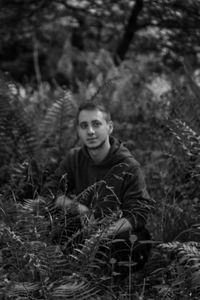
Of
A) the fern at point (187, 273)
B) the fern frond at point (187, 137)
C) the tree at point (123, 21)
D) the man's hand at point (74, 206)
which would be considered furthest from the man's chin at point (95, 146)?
the tree at point (123, 21)

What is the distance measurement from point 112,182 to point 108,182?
1.1 inches

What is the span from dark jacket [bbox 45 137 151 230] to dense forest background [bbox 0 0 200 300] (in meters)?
0.22

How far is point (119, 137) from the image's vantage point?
5.40 meters

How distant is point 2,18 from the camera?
8.35 m

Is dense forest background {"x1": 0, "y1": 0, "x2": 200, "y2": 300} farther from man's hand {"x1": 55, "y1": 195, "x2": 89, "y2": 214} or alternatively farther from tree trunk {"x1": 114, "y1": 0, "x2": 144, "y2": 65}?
man's hand {"x1": 55, "y1": 195, "x2": 89, "y2": 214}

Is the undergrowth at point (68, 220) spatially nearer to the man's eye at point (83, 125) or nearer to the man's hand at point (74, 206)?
the man's hand at point (74, 206)

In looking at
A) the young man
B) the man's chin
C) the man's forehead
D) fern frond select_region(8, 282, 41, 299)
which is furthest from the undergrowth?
the man's forehead

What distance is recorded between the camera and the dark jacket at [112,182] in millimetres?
3355

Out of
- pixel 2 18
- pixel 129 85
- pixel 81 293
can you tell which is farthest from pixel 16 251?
Result: pixel 2 18

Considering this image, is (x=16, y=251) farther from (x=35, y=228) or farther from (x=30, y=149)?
(x=30, y=149)

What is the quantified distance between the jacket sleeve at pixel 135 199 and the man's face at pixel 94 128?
30cm

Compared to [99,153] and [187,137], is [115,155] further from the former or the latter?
[187,137]

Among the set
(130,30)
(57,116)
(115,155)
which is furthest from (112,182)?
(130,30)

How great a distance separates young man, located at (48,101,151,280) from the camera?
10.9 ft
